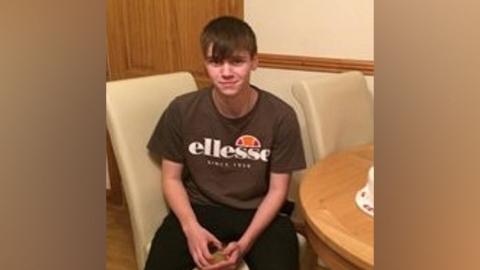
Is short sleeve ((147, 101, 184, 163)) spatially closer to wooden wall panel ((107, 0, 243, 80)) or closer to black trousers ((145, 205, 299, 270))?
black trousers ((145, 205, 299, 270))

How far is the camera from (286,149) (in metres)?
1.65

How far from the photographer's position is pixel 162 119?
165 cm

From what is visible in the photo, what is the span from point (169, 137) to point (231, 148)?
190 millimetres

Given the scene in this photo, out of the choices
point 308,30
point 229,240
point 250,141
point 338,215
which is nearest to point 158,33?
point 308,30

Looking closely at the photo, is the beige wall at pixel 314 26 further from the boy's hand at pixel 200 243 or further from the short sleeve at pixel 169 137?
the boy's hand at pixel 200 243

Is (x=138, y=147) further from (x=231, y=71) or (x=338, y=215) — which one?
(x=338, y=215)

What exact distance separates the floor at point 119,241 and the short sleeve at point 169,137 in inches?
42.7

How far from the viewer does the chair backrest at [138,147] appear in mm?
1527

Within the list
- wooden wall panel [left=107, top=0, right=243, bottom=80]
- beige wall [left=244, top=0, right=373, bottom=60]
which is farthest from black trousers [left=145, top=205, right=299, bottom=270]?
wooden wall panel [left=107, top=0, right=243, bottom=80]

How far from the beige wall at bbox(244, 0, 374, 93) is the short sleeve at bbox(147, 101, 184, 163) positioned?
0.93 m

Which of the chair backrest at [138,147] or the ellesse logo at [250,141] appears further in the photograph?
the ellesse logo at [250,141]

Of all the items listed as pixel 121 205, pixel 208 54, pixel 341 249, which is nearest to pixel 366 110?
pixel 208 54

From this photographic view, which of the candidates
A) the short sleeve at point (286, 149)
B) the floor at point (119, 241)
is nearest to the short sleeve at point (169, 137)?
the short sleeve at point (286, 149)
